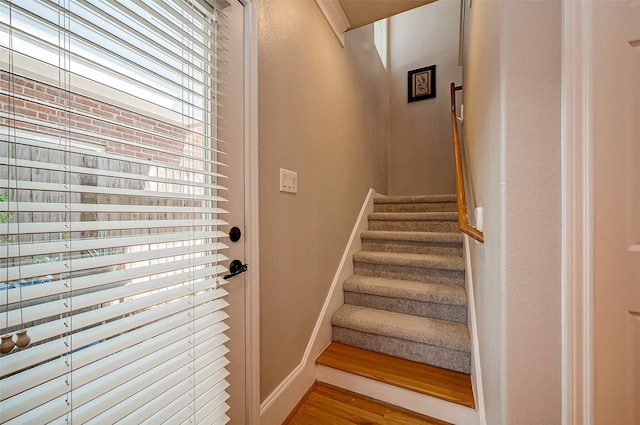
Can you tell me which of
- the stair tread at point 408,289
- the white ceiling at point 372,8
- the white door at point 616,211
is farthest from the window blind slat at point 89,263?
the white ceiling at point 372,8

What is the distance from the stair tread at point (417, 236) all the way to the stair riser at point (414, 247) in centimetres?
4

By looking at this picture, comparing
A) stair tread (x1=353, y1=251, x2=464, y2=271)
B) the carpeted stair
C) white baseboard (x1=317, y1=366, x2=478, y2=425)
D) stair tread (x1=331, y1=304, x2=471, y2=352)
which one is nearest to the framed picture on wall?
the carpeted stair

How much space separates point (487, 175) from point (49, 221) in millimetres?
1430

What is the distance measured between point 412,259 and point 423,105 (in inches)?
105

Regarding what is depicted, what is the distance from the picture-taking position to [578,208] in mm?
719

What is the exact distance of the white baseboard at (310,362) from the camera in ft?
4.12

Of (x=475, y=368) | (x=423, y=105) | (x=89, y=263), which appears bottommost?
(x=475, y=368)

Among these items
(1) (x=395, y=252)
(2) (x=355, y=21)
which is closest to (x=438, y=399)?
(1) (x=395, y=252)

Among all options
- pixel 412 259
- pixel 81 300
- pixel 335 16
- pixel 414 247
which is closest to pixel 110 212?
pixel 81 300

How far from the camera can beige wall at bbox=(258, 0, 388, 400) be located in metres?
1.22

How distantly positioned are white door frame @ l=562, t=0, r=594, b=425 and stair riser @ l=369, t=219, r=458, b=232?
1.61m

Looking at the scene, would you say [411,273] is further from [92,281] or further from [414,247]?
[92,281]

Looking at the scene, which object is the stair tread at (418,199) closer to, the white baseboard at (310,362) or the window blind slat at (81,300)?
the white baseboard at (310,362)

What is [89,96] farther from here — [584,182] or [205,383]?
[584,182]
